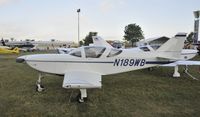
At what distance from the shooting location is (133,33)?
310 ft

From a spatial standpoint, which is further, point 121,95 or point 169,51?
point 169,51

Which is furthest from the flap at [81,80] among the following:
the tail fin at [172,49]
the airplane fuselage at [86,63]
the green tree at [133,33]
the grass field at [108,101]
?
the green tree at [133,33]

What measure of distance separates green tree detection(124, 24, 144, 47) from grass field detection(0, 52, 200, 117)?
3350 inches

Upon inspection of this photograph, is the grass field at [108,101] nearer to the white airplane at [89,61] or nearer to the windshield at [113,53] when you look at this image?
the white airplane at [89,61]

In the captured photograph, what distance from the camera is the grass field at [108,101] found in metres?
5.92

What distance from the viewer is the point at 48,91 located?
820 centimetres

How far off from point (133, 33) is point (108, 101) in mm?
89394

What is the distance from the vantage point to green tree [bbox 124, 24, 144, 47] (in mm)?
94125

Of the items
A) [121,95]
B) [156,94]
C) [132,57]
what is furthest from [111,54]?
[156,94]

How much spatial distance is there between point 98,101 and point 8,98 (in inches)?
115

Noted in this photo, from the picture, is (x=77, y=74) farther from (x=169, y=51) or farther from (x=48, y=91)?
(x=169, y=51)

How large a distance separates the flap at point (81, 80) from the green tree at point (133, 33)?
86.8 meters

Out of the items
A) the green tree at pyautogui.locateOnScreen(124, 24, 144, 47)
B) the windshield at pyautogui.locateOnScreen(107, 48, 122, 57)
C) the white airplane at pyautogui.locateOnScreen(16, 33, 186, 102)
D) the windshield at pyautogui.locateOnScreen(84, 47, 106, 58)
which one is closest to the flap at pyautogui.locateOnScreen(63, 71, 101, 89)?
the white airplane at pyautogui.locateOnScreen(16, 33, 186, 102)

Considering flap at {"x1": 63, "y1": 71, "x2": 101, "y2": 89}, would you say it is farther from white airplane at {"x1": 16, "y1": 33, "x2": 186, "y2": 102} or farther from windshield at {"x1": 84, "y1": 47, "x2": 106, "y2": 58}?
windshield at {"x1": 84, "y1": 47, "x2": 106, "y2": 58}
